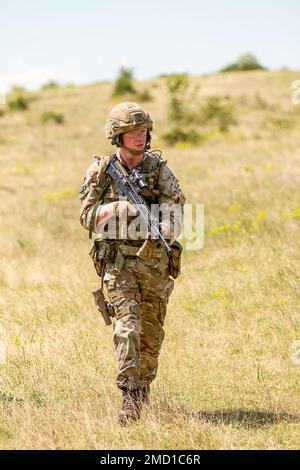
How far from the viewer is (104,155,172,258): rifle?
4.78m

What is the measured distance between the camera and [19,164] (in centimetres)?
2091

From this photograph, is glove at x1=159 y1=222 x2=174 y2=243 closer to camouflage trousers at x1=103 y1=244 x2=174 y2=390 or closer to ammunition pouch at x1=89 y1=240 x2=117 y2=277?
camouflage trousers at x1=103 y1=244 x2=174 y2=390

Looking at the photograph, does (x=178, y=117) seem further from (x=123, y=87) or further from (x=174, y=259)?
(x=174, y=259)

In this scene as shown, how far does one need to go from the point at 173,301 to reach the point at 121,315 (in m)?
3.44

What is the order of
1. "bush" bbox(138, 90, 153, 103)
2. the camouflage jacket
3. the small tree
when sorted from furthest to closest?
1. "bush" bbox(138, 90, 153, 103)
2. the small tree
3. the camouflage jacket

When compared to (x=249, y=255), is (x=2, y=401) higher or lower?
lower

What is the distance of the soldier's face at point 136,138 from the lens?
4.91m

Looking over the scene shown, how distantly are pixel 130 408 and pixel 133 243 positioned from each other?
3.39 ft

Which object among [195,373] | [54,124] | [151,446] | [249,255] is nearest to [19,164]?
[54,124]

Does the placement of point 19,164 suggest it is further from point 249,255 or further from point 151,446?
point 151,446

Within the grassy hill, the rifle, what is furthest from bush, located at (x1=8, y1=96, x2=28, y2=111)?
the rifle

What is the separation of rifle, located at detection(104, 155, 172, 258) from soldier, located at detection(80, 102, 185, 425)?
0.12 feet

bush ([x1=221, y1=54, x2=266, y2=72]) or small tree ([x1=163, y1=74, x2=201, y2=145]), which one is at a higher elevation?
bush ([x1=221, y1=54, x2=266, y2=72])
